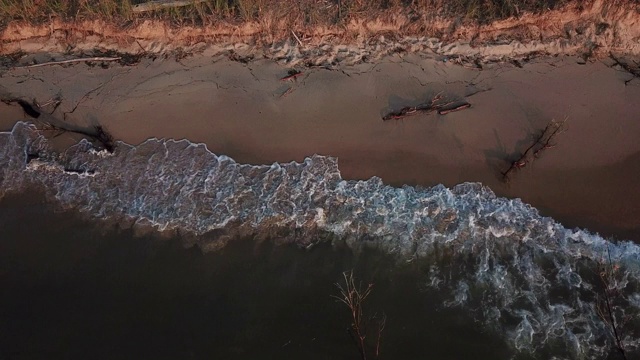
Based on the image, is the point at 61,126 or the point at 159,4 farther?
the point at 159,4

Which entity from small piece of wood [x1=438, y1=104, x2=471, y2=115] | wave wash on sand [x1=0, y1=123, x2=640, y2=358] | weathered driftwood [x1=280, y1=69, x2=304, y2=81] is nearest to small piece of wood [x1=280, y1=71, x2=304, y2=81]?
weathered driftwood [x1=280, y1=69, x2=304, y2=81]

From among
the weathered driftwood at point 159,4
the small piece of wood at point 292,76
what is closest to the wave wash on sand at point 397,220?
the small piece of wood at point 292,76

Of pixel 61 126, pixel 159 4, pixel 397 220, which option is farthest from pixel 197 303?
pixel 159 4

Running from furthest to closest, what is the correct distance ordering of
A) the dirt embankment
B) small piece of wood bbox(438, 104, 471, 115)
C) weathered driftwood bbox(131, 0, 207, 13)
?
weathered driftwood bbox(131, 0, 207, 13)
the dirt embankment
small piece of wood bbox(438, 104, 471, 115)

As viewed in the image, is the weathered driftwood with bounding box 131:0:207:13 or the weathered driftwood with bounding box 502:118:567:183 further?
the weathered driftwood with bounding box 131:0:207:13

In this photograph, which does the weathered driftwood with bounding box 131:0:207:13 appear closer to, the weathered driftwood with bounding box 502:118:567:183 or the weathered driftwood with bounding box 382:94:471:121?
the weathered driftwood with bounding box 382:94:471:121

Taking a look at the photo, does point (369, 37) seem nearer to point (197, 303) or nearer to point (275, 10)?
point (275, 10)

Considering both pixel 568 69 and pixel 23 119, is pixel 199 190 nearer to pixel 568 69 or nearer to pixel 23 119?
pixel 23 119
